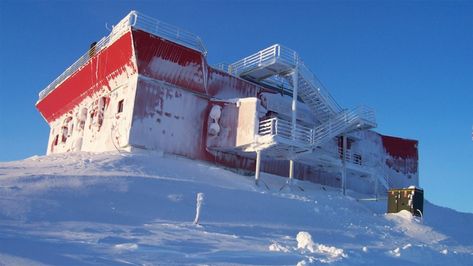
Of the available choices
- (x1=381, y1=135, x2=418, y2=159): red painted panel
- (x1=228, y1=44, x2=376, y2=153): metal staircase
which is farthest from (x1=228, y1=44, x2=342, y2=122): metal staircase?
(x1=381, y1=135, x2=418, y2=159): red painted panel

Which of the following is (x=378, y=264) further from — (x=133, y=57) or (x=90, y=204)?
(x=133, y=57)

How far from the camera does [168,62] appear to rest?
29.2 meters

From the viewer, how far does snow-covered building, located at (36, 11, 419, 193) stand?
92.0 feet

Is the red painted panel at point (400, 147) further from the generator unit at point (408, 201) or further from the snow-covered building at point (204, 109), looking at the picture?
the generator unit at point (408, 201)

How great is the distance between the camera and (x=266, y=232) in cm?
1519

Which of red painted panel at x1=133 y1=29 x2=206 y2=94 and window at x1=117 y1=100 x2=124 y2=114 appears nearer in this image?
red painted panel at x1=133 y1=29 x2=206 y2=94

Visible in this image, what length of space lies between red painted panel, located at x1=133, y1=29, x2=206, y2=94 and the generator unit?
1293 centimetres

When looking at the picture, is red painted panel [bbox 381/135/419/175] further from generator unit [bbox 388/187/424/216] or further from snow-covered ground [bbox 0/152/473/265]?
snow-covered ground [bbox 0/152/473/265]

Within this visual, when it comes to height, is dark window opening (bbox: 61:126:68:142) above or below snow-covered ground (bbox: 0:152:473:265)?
above

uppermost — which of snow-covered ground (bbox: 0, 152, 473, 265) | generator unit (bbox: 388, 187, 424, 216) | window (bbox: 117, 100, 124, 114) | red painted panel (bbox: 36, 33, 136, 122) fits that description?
red painted panel (bbox: 36, 33, 136, 122)

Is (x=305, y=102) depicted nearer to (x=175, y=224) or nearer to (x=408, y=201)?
(x=408, y=201)

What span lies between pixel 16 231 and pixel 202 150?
19517 millimetres

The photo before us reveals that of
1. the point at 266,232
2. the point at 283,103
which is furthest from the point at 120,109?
the point at 266,232

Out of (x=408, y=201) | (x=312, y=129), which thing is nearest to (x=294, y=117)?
(x=312, y=129)
